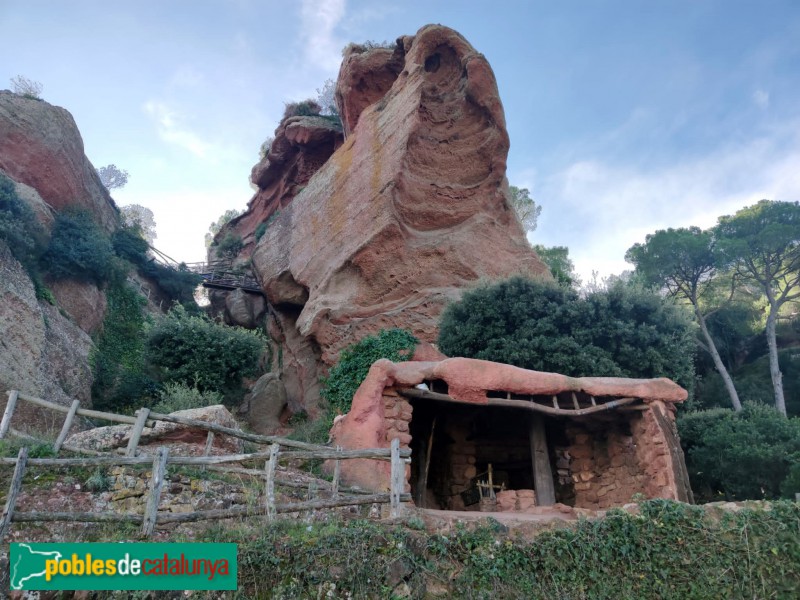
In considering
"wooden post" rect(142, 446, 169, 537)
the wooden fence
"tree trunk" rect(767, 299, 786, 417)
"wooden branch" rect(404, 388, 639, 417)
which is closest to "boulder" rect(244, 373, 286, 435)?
"wooden branch" rect(404, 388, 639, 417)

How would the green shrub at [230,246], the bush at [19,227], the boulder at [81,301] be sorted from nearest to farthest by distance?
the bush at [19,227]
the boulder at [81,301]
the green shrub at [230,246]

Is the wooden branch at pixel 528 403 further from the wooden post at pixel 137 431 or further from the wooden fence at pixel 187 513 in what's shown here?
the wooden post at pixel 137 431

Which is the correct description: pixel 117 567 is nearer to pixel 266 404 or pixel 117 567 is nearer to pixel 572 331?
pixel 572 331

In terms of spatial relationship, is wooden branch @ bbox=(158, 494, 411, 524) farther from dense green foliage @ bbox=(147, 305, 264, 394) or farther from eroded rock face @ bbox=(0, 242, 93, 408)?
dense green foliage @ bbox=(147, 305, 264, 394)

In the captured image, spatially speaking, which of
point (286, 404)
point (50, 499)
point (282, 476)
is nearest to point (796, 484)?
point (282, 476)

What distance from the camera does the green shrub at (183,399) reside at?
46.4 feet

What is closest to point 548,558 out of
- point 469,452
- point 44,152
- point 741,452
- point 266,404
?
point 469,452

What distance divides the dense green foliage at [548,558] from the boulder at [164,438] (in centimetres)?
411

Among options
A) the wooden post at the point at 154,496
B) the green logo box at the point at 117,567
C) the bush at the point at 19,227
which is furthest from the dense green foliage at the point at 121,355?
the green logo box at the point at 117,567

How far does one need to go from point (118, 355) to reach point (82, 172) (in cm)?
800

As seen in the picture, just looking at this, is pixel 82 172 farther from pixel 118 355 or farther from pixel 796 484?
pixel 796 484

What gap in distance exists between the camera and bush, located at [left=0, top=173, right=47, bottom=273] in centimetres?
1527

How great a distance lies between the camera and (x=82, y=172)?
2170 cm

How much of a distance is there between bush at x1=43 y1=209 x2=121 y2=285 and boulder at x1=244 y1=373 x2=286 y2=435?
6.71m
